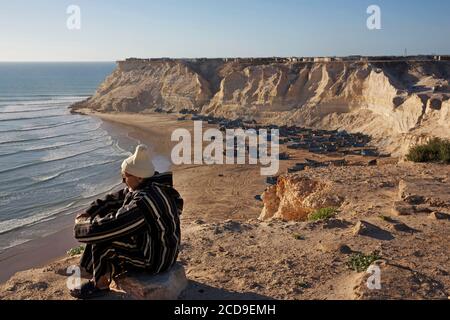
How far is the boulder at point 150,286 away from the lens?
536 cm

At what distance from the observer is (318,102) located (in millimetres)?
48438

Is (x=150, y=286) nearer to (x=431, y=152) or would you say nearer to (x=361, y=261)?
(x=361, y=261)

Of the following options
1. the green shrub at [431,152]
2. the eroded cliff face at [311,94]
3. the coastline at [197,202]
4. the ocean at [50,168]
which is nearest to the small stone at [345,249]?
the coastline at [197,202]

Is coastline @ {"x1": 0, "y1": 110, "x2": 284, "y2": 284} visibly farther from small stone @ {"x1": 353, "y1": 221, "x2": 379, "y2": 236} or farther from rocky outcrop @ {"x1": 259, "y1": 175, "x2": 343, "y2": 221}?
small stone @ {"x1": 353, "y1": 221, "x2": 379, "y2": 236}

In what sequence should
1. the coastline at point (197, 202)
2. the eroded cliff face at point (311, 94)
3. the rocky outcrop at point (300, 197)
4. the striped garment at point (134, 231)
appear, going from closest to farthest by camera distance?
the striped garment at point (134, 231) → the rocky outcrop at point (300, 197) → the coastline at point (197, 202) → the eroded cliff face at point (311, 94)

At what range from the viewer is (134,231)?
16.8 ft

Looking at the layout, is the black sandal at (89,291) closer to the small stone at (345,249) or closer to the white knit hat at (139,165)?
the white knit hat at (139,165)

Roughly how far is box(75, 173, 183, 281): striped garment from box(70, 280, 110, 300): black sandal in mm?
154

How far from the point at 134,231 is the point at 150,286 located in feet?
2.33

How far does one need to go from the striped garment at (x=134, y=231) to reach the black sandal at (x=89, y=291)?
0.15m

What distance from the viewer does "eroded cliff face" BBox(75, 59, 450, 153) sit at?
33.5 m

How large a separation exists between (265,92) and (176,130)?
12.0 metres

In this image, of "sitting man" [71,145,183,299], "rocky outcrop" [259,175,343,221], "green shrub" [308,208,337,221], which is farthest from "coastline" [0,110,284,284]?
"sitting man" [71,145,183,299]

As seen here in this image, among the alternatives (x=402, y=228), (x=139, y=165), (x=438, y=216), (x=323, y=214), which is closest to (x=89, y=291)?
(x=139, y=165)
